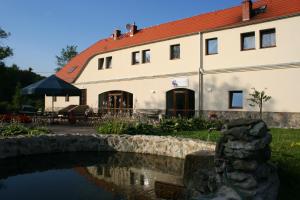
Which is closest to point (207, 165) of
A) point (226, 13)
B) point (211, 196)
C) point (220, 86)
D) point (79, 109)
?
point (211, 196)

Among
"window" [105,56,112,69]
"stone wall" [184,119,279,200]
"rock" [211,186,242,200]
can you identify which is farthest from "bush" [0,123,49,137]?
"window" [105,56,112,69]

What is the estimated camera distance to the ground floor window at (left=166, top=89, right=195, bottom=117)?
22688 millimetres

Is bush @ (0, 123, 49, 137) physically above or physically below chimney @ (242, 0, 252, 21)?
below

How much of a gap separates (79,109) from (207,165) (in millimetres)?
19503

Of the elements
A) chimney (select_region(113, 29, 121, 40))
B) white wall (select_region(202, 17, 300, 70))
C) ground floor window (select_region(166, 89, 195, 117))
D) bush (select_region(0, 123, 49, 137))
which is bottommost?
bush (select_region(0, 123, 49, 137))

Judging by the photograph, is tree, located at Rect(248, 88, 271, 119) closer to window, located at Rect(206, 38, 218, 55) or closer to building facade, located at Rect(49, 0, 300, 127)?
building facade, located at Rect(49, 0, 300, 127)

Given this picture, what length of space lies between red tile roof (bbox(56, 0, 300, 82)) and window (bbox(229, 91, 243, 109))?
3.86m

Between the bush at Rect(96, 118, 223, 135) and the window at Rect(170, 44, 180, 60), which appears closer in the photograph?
the bush at Rect(96, 118, 223, 135)

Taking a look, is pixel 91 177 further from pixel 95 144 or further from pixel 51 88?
pixel 51 88

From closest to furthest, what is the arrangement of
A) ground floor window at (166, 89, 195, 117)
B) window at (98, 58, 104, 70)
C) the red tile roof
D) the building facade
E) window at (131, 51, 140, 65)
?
the building facade, the red tile roof, ground floor window at (166, 89, 195, 117), window at (131, 51, 140, 65), window at (98, 58, 104, 70)

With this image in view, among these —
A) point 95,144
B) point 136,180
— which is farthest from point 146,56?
point 136,180

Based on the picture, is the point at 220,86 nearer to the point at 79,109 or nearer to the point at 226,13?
the point at 226,13

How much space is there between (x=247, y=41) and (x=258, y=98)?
3655mm

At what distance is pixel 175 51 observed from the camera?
23.3 meters
